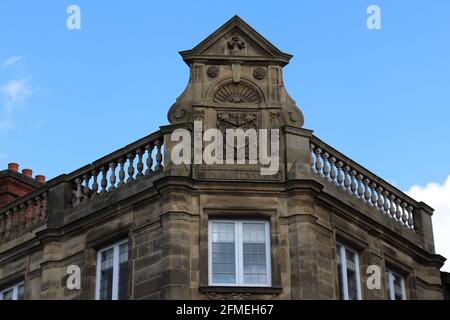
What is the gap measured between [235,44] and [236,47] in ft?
0.25

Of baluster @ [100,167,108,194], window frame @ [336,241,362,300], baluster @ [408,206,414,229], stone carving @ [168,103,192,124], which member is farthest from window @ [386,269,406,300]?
baluster @ [100,167,108,194]

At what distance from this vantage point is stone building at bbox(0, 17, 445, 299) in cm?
2661

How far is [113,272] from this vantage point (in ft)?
90.6

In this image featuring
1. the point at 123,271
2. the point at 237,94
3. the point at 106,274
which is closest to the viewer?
the point at 123,271

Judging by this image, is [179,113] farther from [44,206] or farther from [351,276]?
[351,276]

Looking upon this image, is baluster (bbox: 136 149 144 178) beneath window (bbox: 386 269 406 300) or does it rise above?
above

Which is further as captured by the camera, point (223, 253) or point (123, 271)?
point (123, 271)

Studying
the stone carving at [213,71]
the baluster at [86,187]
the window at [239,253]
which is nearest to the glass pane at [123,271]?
the baluster at [86,187]

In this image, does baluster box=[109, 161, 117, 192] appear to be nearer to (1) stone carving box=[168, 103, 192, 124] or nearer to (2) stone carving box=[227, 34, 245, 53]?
(1) stone carving box=[168, 103, 192, 124]

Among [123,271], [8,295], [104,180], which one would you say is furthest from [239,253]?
[8,295]

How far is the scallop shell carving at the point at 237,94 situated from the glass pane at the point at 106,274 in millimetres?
4318

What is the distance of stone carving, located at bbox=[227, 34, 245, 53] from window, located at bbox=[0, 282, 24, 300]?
7500 millimetres
